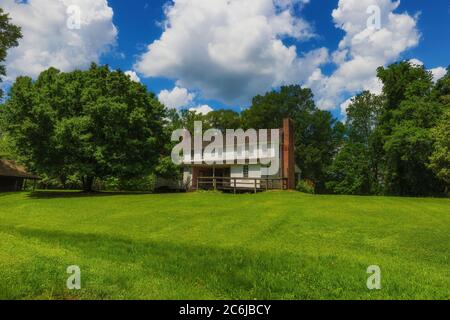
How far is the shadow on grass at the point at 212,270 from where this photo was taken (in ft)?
22.7

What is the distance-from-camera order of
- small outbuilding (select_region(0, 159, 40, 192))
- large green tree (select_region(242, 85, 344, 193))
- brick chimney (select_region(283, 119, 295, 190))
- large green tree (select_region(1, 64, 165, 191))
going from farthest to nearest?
large green tree (select_region(242, 85, 344, 193)) < small outbuilding (select_region(0, 159, 40, 192)) < brick chimney (select_region(283, 119, 295, 190)) < large green tree (select_region(1, 64, 165, 191))

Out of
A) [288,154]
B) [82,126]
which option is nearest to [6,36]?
[82,126]

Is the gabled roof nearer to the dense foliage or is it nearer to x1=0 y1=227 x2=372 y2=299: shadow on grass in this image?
x1=0 y1=227 x2=372 y2=299: shadow on grass

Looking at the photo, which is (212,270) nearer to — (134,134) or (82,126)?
(82,126)

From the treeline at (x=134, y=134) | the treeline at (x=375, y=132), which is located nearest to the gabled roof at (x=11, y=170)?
the treeline at (x=134, y=134)

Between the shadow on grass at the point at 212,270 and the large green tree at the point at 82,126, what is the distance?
2160cm

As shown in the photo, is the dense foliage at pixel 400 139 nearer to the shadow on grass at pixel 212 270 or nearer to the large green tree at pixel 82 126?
the large green tree at pixel 82 126

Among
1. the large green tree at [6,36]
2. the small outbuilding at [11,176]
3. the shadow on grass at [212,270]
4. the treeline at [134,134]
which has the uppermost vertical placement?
the large green tree at [6,36]

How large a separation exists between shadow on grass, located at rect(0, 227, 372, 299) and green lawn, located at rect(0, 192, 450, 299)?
2 centimetres

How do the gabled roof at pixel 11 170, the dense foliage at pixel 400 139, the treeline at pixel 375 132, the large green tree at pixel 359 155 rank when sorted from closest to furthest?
the dense foliage at pixel 400 139 < the treeline at pixel 375 132 < the gabled roof at pixel 11 170 < the large green tree at pixel 359 155

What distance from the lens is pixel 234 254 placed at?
10.2m

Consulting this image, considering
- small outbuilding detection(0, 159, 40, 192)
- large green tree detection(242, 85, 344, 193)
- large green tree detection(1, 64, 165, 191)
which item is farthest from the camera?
large green tree detection(242, 85, 344, 193)

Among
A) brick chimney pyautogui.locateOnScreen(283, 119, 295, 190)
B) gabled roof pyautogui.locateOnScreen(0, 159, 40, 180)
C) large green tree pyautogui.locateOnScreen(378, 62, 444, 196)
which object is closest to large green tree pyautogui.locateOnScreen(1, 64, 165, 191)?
brick chimney pyautogui.locateOnScreen(283, 119, 295, 190)

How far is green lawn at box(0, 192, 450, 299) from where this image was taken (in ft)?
22.8
